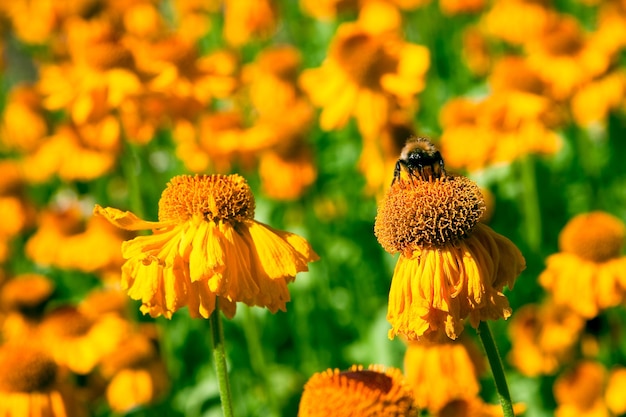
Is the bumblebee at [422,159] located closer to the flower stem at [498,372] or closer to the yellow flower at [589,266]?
the flower stem at [498,372]

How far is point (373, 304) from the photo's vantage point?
4695 mm

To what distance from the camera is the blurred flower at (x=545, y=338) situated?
3.59 metres

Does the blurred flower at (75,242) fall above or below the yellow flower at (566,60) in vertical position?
below

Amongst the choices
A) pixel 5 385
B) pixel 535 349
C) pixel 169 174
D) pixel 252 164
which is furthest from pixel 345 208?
pixel 5 385

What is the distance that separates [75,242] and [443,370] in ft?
7.81

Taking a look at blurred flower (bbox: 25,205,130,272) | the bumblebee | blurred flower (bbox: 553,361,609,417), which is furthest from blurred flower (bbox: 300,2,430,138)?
the bumblebee

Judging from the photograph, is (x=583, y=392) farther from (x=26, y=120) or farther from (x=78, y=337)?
(x=26, y=120)

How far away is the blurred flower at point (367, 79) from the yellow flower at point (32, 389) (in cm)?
162

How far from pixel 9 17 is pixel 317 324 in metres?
4.03

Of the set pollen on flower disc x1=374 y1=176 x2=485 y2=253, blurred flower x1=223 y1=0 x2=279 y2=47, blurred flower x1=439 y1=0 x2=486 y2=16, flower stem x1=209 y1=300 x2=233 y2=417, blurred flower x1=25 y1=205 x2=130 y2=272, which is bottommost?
flower stem x1=209 y1=300 x2=233 y2=417

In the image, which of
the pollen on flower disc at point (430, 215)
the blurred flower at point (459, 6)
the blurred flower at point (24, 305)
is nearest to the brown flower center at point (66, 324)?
the blurred flower at point (24, 305)

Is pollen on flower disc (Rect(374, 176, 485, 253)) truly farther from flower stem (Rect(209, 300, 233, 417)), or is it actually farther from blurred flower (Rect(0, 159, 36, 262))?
blurred flower (Rect(0, 159, 36, 262))

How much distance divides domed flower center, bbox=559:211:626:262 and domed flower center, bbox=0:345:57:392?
184 cm

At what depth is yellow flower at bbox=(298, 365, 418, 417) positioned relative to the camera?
2.05 m
